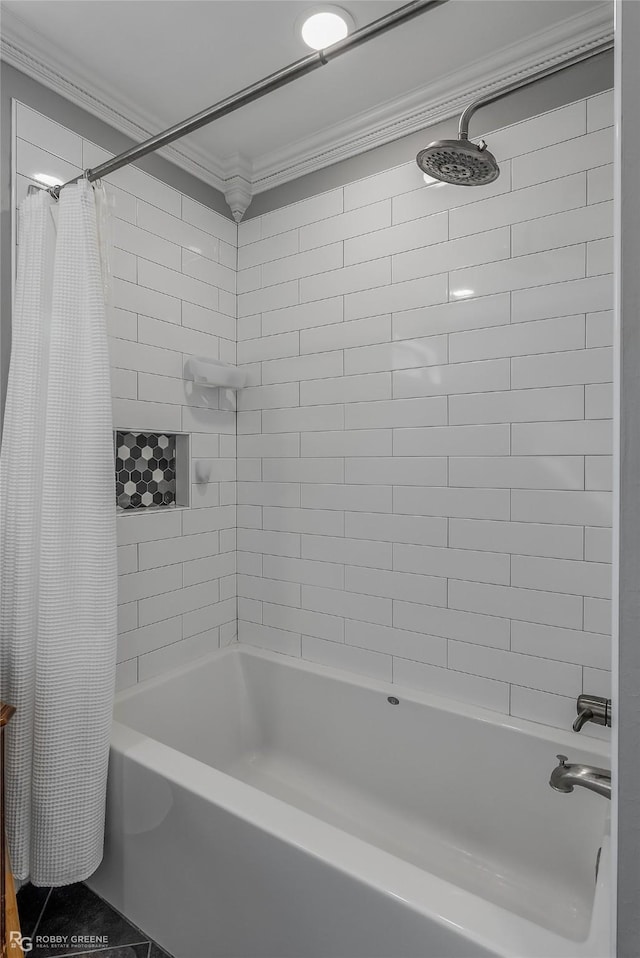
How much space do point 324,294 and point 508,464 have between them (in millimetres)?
1055

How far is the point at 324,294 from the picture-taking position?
89.0 inches

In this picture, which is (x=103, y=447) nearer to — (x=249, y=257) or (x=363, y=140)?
(x=249, y=257)

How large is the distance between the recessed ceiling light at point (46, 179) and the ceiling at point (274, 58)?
301 mm

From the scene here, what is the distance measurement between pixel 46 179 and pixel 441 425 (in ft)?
5.22

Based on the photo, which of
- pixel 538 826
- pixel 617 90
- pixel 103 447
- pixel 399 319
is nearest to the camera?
pixel 617 90

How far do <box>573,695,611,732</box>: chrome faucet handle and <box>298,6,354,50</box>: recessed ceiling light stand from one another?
2.06 metres

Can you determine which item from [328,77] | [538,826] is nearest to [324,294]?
[328,77]

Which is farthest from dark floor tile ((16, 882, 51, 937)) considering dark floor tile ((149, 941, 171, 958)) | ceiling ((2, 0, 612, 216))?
ceiling ((2, 0, 612, 216))

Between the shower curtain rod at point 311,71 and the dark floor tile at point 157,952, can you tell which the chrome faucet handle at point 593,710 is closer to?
the dark floor tile at point 157,952

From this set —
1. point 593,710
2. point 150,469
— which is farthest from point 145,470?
point 593,710

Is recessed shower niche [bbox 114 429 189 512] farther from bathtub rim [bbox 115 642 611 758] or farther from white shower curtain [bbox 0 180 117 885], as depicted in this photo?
bathtub rim [bbox 115 642 611 758]

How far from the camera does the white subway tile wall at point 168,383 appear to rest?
2035mm

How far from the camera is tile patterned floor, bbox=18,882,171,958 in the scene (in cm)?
153

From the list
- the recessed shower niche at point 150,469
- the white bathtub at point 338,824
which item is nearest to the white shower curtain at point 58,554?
the white bathtub at point 338,824
